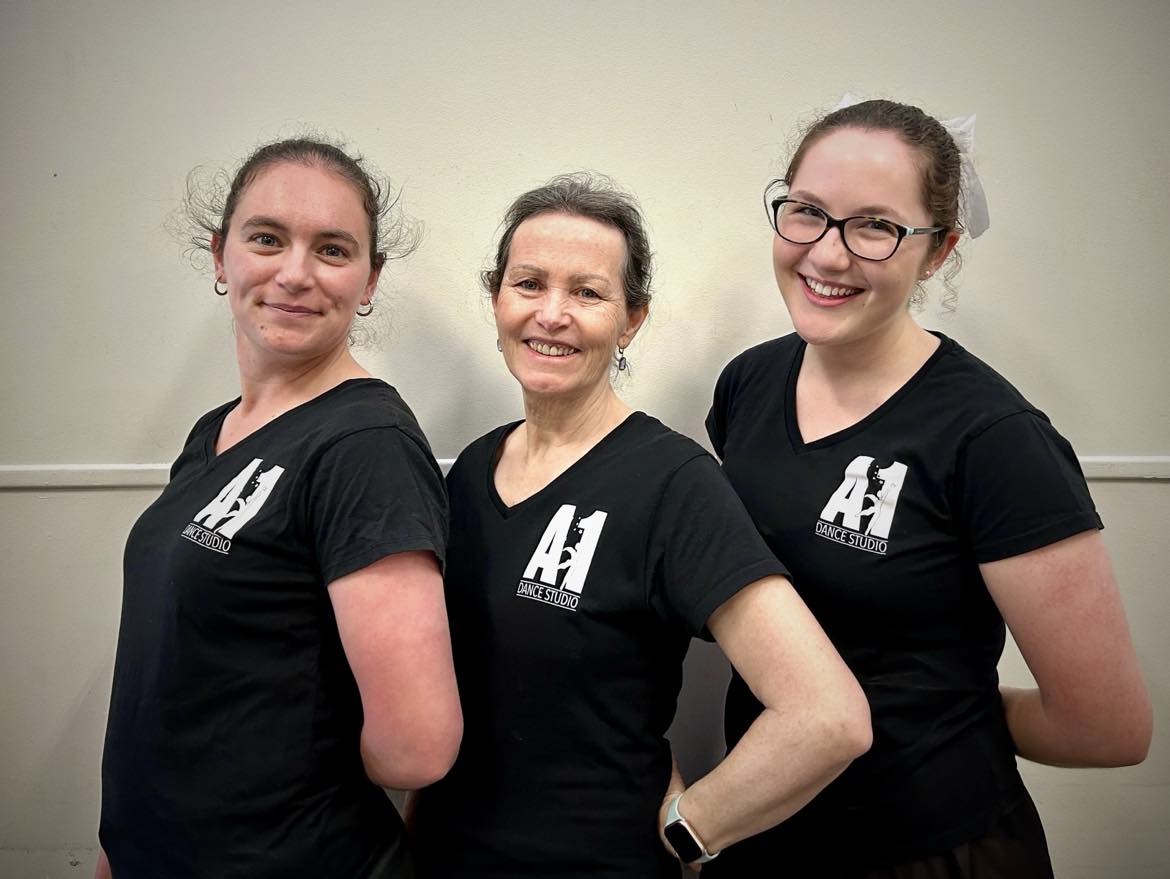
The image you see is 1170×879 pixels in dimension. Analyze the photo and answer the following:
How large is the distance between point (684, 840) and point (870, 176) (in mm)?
946

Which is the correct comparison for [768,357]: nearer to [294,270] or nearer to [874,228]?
[874,228]

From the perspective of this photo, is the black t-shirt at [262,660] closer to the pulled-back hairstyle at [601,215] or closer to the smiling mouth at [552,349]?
the smiling mouth at [552,349]

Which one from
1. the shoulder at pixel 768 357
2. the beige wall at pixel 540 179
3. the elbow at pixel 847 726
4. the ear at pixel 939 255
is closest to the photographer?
the elbow at pixel 847 726

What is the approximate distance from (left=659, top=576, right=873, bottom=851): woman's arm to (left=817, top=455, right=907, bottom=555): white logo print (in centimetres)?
18

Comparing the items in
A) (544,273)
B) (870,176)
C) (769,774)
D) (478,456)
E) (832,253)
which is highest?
(870,176)

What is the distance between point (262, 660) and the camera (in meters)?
1.08

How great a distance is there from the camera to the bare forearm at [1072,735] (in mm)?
1189

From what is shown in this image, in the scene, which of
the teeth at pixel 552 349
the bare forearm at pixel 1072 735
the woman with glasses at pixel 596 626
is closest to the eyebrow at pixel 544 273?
the woman with glasses at pixel 596 626

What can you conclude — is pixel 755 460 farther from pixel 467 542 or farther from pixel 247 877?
pixel 247 877

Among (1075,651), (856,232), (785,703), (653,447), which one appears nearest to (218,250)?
(653,447)

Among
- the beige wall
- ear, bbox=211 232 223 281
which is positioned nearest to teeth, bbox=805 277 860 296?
the beige wall

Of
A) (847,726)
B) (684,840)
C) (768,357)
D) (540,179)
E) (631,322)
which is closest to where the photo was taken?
(847,726)

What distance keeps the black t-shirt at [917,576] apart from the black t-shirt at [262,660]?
Result: 0.56 meters

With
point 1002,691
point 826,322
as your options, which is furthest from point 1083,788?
point 826,322
